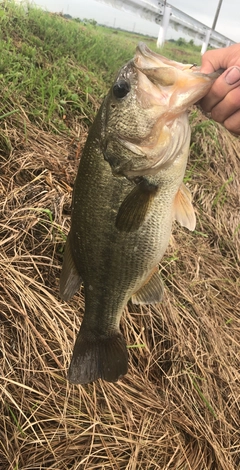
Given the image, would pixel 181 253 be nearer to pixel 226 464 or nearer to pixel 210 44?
pixel 226 464

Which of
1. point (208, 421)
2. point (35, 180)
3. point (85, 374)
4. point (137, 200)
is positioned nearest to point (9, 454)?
point (85, 374)

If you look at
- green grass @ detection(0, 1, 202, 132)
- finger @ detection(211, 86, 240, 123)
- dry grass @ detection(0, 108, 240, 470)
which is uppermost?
finger @ detection(211, 86, 240, 123)

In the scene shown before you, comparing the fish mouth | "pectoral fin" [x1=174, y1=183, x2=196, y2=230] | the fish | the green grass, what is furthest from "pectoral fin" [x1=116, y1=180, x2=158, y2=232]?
the green grass

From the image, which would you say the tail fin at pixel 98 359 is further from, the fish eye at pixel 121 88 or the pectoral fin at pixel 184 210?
the fish eye at pixel 121 88

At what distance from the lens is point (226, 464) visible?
226cm

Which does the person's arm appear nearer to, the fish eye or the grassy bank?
the fish eye

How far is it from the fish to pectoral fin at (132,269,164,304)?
53mm

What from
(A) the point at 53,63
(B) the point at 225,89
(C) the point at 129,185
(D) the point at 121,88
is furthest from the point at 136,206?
(A) the point at 53,63

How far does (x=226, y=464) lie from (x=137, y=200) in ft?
5.44

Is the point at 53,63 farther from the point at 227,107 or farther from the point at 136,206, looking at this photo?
the point at 136,206

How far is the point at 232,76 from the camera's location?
1.39 m

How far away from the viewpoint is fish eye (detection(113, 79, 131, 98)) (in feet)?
4.34

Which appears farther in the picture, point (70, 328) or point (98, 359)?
point (70, 328)

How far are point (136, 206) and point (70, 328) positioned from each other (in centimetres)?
113
